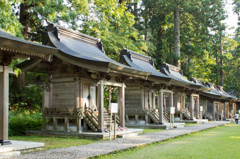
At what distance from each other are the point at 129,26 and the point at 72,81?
54.3 feet

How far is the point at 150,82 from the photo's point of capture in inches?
734

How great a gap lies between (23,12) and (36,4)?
3.60ft

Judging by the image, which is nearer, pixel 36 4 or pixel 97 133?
pixel 97 133

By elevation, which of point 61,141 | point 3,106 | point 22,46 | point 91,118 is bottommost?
point 61,141

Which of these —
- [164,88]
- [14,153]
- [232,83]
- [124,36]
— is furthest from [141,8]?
[14,153]

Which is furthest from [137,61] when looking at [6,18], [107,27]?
[6,18]

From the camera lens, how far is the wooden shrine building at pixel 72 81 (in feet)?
40.2

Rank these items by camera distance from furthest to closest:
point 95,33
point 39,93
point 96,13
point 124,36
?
1. point 124,36
2. point 96,13
3. point 95,33
4. point 39,93

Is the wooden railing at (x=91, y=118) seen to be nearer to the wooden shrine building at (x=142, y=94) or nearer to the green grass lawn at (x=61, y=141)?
the green grass lawn at (x=61, y=141)

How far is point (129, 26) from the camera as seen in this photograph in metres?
28.2

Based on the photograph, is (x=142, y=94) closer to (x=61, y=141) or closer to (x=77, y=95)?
(x=77, y=95)

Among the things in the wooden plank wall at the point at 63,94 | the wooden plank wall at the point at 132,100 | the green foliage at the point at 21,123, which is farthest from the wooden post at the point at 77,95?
the wooden plank wall at the point at 132,100

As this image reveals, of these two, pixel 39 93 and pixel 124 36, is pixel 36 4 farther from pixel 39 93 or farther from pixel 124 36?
pixel 124 36

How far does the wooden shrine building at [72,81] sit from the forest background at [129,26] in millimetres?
2378
